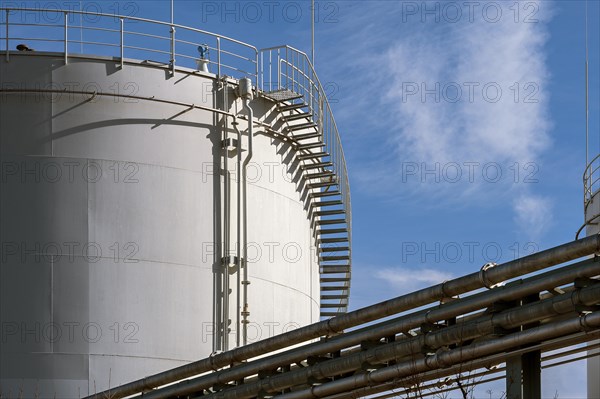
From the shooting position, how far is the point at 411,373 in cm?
1420

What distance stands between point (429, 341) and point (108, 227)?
9515mm

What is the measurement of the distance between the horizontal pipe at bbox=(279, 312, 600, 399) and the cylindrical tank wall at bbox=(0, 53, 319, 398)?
20.1 ft

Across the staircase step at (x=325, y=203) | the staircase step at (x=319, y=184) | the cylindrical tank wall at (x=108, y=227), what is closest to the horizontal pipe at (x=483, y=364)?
the cylindrical tank wall at (x=108, y=227)

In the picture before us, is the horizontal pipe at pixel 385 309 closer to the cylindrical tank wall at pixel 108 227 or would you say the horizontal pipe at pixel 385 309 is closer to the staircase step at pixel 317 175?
the cylindrical tank wall at pixel 108 227

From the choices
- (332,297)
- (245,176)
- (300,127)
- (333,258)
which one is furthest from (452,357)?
(332,297)

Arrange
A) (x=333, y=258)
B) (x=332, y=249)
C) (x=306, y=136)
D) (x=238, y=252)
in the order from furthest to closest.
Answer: (x=333, y=258)
(x=332, y=249)
(x=306, y=136)
(x=238, y=252)

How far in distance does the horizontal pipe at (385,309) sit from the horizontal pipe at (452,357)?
752 mm

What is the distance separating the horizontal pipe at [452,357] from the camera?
12.5 metres

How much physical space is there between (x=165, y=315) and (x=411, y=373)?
8.71m

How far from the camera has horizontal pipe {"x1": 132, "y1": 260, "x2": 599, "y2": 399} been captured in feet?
41.3

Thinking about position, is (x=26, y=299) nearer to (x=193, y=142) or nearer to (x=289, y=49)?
(x=193, y=142)

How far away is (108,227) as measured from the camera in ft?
71.3

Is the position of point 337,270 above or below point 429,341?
above

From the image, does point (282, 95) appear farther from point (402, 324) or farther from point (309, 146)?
point (402, 324)
